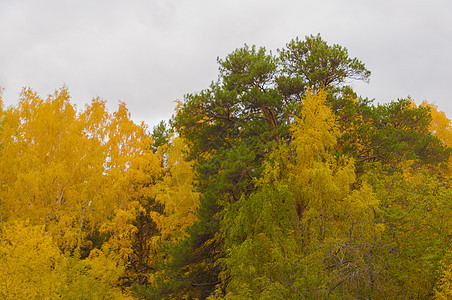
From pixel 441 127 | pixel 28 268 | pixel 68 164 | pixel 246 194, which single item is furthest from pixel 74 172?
pixel 441 127

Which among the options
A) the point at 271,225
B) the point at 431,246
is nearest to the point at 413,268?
the point at 431,246

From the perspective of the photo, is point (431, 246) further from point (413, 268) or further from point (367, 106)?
point (367, 106)

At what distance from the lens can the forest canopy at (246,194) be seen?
9.55 metres

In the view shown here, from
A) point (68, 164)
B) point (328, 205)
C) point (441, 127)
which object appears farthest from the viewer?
point (441, 127)

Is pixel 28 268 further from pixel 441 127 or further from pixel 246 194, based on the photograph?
pixel 441 127

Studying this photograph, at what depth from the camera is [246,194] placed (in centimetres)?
1302

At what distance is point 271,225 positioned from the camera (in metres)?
10.5

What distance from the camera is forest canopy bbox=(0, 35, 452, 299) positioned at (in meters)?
9.55

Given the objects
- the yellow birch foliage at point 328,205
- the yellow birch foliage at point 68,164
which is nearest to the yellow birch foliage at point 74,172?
the yellow birch foliage at point 68,164

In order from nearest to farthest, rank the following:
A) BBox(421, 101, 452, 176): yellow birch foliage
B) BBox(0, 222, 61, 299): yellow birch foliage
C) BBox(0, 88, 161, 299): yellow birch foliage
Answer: BBox(0, 222, 61, 299): yellow birch foliage → BBox(0, 88, 161, 299): yellow birch foliage → BBox(421, 101, 452, 176): yellow birch foliage

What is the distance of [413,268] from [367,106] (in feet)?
23.5

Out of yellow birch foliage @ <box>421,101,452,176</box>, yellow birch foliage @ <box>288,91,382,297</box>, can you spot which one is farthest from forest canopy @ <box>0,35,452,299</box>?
yellow birch foliage @ <box>421,101,452,176</box>

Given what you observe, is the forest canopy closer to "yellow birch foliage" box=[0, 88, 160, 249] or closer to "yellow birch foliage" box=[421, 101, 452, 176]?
"yellow birch foliage" box=[0, 88, 160, 249]

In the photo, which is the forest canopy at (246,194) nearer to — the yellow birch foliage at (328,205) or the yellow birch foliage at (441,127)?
the yellow birch foliage at (328,205)
